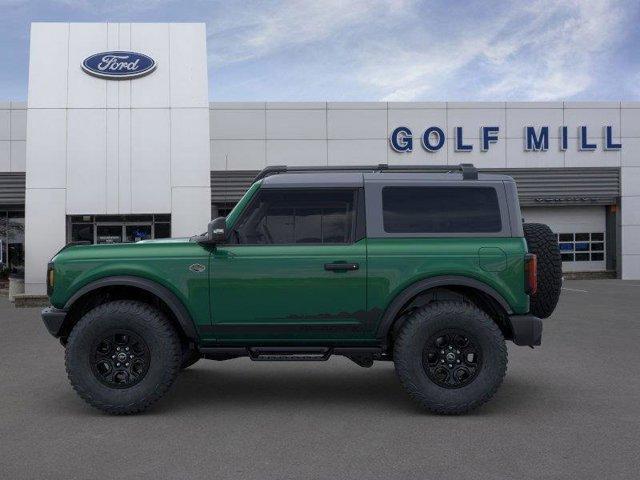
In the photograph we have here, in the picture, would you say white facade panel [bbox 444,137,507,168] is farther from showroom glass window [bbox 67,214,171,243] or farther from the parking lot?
the parking lot

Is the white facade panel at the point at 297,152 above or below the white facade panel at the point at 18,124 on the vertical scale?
below

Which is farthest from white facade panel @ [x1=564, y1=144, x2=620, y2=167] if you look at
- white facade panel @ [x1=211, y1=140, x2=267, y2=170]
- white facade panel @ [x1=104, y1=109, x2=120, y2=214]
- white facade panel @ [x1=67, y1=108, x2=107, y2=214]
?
white facade panel @ [x1=67, y1=108, x2=107, y2=214]

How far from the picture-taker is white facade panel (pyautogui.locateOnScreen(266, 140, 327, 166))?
26.9 metres

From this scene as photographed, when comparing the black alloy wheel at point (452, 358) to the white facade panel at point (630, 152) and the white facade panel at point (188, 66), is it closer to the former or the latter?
the white facade panel at point (188, 66)

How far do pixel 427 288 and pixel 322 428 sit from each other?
1.45 meters

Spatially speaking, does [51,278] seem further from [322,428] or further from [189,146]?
[189,146]

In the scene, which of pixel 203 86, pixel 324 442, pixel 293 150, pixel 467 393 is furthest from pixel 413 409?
pixel 293 150

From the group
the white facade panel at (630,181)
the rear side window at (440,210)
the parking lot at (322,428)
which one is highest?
the white facade panel at (630,181)

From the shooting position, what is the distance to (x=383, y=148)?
27.3 meters

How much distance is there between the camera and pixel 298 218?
614cm

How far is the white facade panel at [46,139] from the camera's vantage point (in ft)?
69.7

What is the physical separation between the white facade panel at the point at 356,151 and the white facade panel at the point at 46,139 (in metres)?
9.95

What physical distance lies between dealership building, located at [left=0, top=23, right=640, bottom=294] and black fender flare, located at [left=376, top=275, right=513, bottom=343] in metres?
16.3

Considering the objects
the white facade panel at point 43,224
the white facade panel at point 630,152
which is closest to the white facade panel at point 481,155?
the white facade panel at point 630,152
